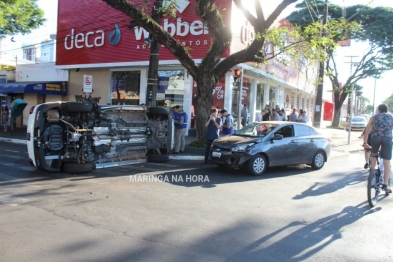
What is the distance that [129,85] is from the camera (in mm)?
19859

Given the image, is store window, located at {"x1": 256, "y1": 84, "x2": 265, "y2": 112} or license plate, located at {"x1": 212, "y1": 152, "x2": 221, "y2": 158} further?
store window, located at {"x1": 256, "y1": 84, "x2": 265, "y2": 112}

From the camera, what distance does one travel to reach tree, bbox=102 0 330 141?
11132 millimetres

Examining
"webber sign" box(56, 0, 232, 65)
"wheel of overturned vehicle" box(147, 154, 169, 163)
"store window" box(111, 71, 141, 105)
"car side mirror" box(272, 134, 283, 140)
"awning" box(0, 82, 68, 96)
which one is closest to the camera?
"car side mirror" box(272, 134, 283, 140)

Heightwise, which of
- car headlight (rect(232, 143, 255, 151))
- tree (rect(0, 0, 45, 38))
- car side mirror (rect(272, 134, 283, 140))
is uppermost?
tree (rect(0, 0, 45, 38))

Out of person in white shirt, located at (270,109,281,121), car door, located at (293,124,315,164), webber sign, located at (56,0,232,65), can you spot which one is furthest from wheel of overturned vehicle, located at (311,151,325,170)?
webber sign, located at (56,0,232,65)

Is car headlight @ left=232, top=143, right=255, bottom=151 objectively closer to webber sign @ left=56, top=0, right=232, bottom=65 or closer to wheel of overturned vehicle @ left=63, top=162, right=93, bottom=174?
wheel of overturned vehicle @ left=63, top=162, right=93, bottom=174

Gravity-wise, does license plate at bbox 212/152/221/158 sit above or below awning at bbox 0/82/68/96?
below

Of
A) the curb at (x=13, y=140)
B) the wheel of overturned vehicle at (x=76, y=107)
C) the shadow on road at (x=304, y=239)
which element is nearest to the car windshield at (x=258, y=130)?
the shadow on road at (x=304, y=239)

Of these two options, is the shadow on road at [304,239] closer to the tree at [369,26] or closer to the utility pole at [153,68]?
the utility pole at [153,68]

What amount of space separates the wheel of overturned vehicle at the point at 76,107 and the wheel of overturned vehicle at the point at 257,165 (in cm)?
435

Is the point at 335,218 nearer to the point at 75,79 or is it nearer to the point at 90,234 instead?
the point at 90,234

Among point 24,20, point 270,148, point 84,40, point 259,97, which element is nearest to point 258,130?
point 270,148

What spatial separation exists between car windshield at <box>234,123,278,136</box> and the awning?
14.7 metres

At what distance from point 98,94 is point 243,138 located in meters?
13.8
